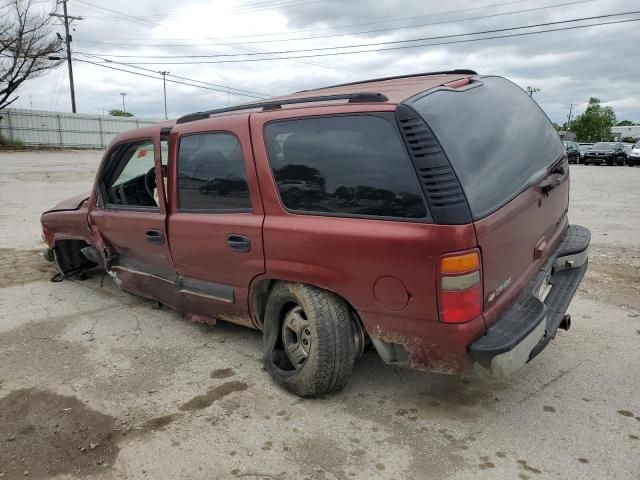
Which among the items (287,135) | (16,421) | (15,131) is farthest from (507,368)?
(15,131)

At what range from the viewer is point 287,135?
3.11m

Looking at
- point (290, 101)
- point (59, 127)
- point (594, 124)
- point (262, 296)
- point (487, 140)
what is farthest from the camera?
point (594, 124)

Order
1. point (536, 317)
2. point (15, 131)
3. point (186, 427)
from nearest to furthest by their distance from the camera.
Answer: point (536, 317), point (186, 427), point (15, 131)

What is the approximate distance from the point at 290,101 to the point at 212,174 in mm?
763

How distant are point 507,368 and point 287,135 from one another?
179cm

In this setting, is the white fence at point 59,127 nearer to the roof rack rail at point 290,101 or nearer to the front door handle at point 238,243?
the roof rack rail at point 290,101

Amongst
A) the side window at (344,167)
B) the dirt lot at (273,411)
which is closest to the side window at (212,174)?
the side window at (344,167)

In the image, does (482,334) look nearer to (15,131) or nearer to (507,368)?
(507,368)

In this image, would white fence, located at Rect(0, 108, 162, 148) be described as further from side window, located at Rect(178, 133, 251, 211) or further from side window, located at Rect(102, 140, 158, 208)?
side window, located at Rect(178, 133, 251, 211)

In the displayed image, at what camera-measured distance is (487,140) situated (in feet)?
9.20

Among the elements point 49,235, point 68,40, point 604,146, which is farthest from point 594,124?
point 49,235

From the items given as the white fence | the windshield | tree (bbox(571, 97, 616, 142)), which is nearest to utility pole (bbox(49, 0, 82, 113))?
the white fence

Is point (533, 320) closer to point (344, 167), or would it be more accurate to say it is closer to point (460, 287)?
point (460, 287)

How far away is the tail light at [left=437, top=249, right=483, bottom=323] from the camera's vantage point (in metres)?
2.46
